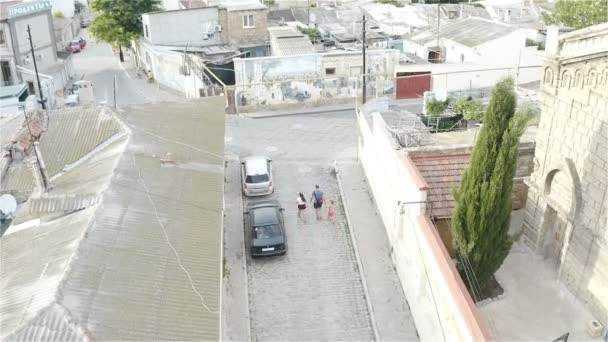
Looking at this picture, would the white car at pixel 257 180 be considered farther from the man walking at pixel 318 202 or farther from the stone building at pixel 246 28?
the stone building at pixel 246 28

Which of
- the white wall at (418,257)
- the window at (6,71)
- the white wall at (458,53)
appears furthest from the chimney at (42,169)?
the window at (6,71)

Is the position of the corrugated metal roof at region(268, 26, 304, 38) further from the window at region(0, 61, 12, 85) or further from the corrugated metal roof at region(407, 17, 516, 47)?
the window at region(0, 61, 12, 85)

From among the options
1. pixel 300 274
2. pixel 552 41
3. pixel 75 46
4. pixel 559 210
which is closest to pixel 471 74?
pixel 552 41

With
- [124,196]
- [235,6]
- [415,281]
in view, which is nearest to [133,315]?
[124,196]

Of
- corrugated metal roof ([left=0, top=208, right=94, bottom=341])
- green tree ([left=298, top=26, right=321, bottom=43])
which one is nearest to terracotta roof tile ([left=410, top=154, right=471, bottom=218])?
corrugated metal roof ([left=0, top=208, right=94, bottom=341])

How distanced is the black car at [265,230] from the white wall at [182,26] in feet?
74.1

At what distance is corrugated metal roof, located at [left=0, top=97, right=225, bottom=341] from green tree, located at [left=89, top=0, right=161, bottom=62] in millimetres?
27810

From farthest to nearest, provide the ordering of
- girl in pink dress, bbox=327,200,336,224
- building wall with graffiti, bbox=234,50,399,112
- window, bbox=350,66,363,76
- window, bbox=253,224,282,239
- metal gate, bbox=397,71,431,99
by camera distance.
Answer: window, bbox=350,66,363,76 → building wall with graffiti, bbox=234,50,399,112 → metal gate, bbox=397,71,431,99 → girl in pink dress, bbox=327,200,336,224 → window, bbox=253,224,282,239

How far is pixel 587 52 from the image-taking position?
14.5m

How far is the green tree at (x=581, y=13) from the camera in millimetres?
36250

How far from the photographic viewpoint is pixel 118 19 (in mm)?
44719

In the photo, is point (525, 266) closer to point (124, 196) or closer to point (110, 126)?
point (124, 196)

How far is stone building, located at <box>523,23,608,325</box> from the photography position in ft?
47.2

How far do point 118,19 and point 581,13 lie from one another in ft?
108
